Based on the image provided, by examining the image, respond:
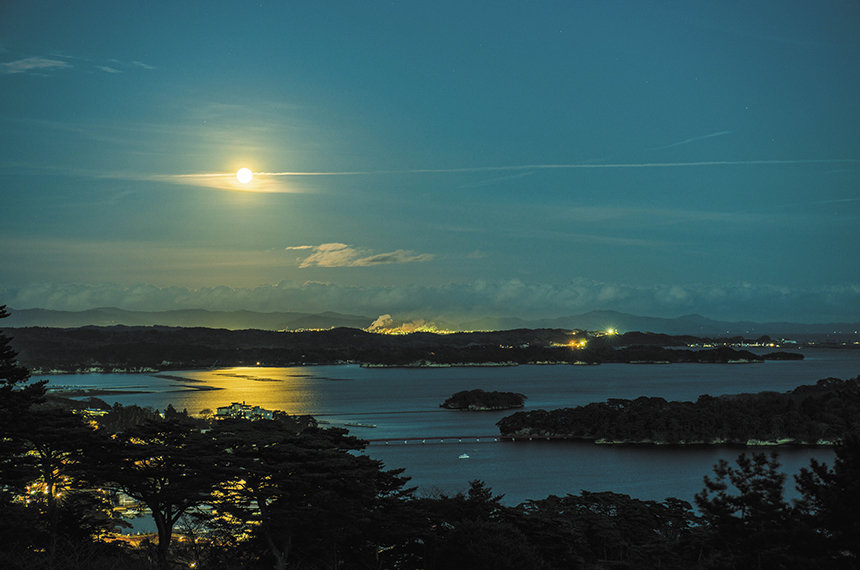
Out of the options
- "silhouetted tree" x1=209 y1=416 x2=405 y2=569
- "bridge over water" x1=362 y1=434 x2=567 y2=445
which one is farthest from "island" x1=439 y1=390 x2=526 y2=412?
"silhouetted tree" x1=209 y1=416 x2=405 y2=569

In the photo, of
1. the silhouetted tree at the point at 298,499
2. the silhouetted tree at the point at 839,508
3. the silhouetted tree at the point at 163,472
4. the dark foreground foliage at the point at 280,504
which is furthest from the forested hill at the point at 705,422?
the silhouetted tree at the point at 163,472

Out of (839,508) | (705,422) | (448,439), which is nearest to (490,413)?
(448,439)

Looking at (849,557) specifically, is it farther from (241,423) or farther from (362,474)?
(241,423)

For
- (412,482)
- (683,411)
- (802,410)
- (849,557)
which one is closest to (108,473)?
(849,557)

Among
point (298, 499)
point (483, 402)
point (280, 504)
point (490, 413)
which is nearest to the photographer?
point (280, 504)

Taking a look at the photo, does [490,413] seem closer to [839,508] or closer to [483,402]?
[483,402]
